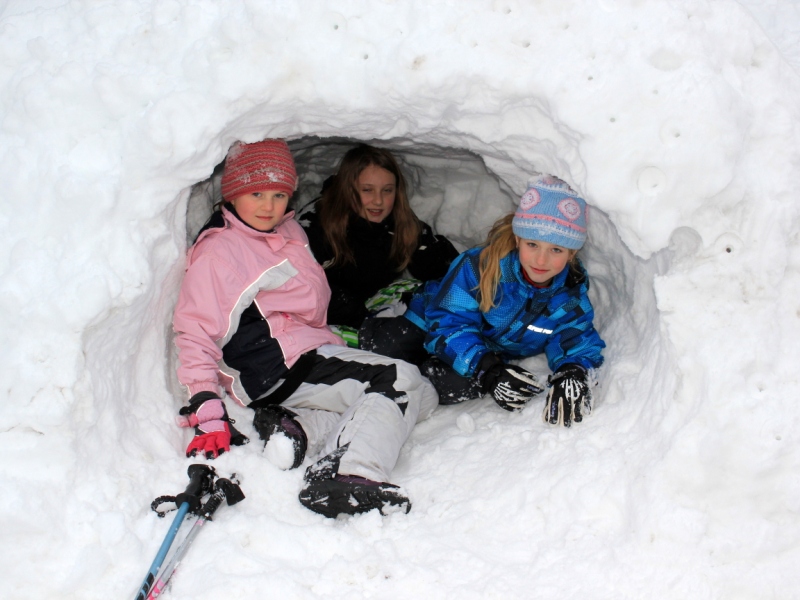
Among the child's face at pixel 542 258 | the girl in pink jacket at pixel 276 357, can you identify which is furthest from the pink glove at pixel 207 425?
the child's face at pixel 542 258

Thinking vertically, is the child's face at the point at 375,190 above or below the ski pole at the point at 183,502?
above

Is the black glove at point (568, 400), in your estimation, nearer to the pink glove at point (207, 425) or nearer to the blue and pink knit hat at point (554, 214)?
the blue and pink knit hat at point (554, 214)

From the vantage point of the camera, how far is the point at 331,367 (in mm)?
3219

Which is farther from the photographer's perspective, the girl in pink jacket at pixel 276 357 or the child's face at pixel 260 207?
the child's face at pixel 260 207

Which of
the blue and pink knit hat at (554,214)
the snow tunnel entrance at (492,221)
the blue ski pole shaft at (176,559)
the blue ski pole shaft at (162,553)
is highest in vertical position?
the blue and pink knit hat at (554,214)

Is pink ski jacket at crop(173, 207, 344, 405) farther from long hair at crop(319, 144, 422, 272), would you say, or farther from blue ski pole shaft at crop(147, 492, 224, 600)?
blue ski pole shaft at crop(147, 492, 224, 600)

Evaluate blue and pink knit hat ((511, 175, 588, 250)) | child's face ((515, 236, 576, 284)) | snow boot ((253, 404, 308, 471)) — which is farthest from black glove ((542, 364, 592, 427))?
snow boot ((253, 404, 308, 471))

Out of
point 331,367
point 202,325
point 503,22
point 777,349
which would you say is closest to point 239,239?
point 202,325

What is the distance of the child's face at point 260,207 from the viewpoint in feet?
10.2

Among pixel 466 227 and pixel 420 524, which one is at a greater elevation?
pixel 466 227

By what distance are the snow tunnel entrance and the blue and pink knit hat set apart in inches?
4.7

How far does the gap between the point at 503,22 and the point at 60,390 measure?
209cm

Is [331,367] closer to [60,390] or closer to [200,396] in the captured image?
[200,396]

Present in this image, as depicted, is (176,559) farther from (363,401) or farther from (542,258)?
(542,258)
